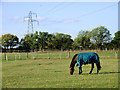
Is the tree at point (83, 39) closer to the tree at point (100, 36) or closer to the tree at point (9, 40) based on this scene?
the tree at point (100, 36)

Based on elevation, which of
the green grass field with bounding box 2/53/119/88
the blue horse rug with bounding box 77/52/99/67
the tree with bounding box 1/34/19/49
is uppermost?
the tree with bounding box 1/34/19/49

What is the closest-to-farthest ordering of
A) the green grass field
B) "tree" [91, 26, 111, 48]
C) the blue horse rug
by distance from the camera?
the green grass field < the blue horse rug < "tree" [91, 26, 111, 48]

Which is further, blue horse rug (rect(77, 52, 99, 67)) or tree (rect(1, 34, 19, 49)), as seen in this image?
tree (rect(1, 34, 19, 49))

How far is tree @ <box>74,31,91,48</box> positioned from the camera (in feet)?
317

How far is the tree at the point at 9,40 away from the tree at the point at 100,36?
3537 centimetres

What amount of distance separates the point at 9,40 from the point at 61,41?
2425 cm

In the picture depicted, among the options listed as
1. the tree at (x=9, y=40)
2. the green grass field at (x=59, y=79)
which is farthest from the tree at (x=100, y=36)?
the green grass field at (x=59, y=79)

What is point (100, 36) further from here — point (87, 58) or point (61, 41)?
point (87, 58)

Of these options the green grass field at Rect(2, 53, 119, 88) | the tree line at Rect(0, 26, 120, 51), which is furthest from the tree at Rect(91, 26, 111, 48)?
the green grass field at Rect(2, 53, 119, 88)

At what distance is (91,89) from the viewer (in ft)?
29.2

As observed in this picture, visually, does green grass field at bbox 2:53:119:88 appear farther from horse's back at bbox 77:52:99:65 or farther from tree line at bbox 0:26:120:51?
tree line at bbox 0:26:120:51

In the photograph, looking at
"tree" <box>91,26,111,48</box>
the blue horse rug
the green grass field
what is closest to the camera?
the green grass field

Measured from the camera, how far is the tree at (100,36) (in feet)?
308

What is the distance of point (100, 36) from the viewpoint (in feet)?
310
